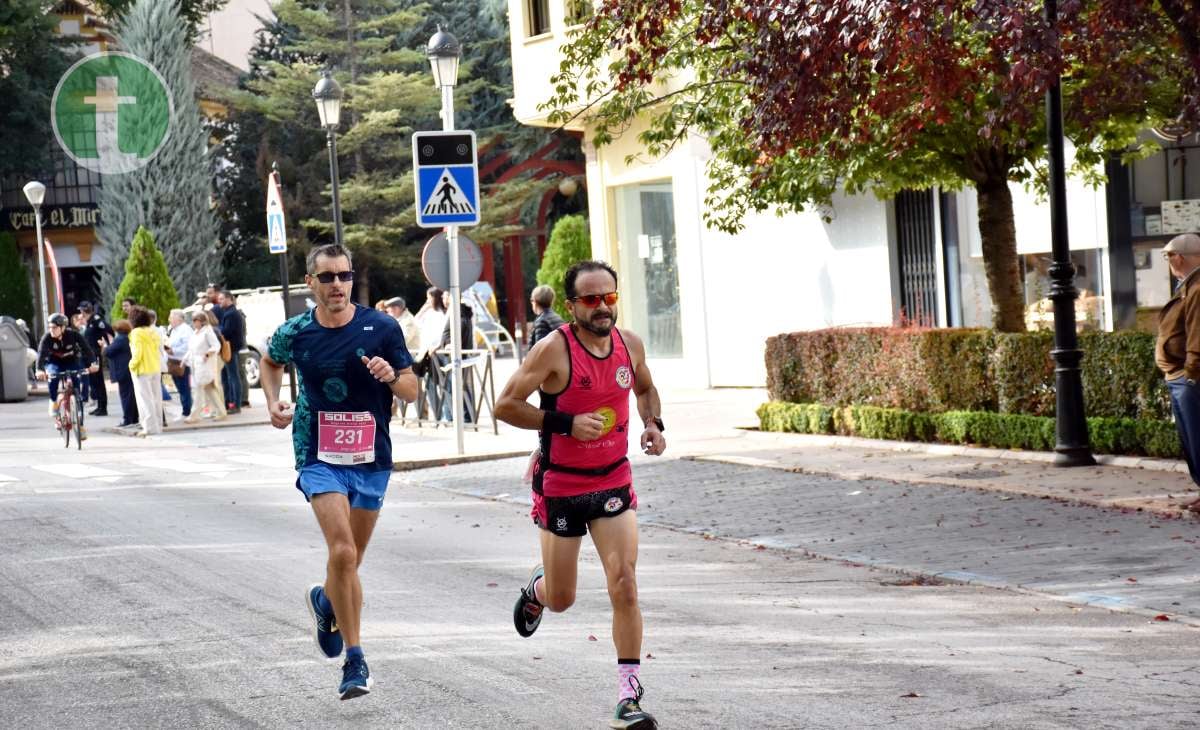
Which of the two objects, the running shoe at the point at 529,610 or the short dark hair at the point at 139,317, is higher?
the short dark hair at the point at 139,317

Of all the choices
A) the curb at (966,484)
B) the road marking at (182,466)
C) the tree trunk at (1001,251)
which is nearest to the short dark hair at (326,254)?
the curb at (966,484)

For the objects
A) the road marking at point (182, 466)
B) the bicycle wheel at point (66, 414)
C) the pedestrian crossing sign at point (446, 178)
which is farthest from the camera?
the bicycle wheel at point (66, 414)

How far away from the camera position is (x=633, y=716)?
602 cm

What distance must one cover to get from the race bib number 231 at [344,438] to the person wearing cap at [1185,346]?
20.8 feet

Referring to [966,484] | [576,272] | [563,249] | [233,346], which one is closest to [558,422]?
[576,272]

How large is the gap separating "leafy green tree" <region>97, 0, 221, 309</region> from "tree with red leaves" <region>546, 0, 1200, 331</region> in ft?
121

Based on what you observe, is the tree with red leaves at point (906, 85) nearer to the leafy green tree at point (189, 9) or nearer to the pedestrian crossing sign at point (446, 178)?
the pedestrian crossing sign at point (446, 178)

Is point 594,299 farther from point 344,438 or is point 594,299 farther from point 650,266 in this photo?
point 650,266

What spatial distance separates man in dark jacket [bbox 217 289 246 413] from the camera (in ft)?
89.5

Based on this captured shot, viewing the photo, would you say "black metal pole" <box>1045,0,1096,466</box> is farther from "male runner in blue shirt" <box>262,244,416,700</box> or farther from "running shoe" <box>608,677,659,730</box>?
"running shoe" <box>608,677,659,730</box>

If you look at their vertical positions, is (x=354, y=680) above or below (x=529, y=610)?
below

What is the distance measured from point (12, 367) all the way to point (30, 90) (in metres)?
18.4

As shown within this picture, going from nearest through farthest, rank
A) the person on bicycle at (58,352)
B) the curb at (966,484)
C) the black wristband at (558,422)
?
the black wristband at (558,422) → the curb at (966,484) → the person on bicycle at (58,352)

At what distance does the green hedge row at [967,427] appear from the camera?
1365 centimetres
